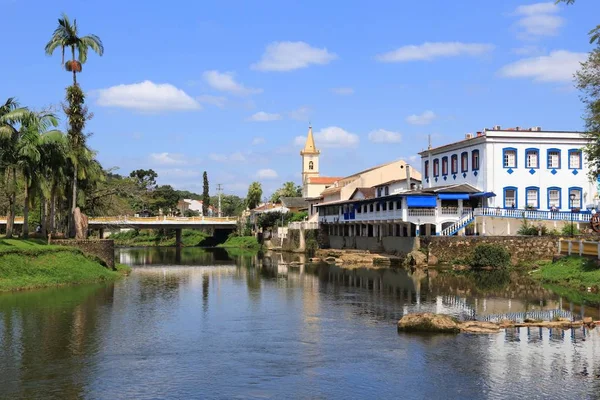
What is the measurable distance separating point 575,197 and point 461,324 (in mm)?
41473

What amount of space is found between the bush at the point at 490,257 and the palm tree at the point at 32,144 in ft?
110

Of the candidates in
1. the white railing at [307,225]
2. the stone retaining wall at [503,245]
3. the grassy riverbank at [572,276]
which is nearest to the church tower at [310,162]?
the white railing at [307,225]

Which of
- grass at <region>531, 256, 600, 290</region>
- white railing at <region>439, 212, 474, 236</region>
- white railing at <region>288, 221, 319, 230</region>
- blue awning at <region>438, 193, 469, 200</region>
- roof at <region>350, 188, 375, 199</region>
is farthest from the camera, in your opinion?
white railing at <region>288, 221, 319, 230</region>

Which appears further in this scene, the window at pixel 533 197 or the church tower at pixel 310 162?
the church tower at pixel 310 162

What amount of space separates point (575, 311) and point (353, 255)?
3703 centimetres

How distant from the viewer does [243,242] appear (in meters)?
113

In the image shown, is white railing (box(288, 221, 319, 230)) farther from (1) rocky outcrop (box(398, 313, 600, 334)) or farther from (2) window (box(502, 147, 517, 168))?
(1) rocky outcrop (box(398, 313, 600, 334))

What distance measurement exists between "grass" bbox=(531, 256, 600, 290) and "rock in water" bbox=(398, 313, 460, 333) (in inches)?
627

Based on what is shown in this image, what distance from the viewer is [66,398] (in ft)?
57.8

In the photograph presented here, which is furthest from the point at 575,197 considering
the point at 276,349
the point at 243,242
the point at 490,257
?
the point at 243,242

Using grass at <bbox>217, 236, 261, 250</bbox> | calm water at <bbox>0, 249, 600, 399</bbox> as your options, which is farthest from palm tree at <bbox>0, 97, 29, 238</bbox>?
grass at <bbox>217, 236, 261, 250</bbox>

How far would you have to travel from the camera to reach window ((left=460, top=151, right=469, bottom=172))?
66000mm

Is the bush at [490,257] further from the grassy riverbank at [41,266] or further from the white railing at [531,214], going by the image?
the grassy riverbank at [41,266]

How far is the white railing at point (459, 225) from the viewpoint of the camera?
60191mm
